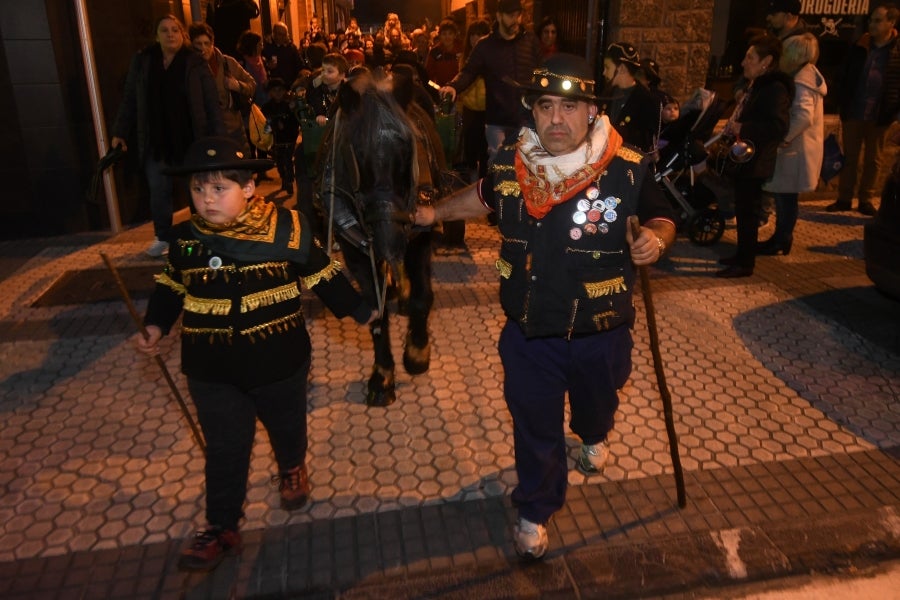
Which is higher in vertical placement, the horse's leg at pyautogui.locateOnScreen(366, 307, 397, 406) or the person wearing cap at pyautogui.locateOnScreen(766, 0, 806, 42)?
the person wearing cap at pyautogui.locateOnScreen(766, 0, 806, 42)

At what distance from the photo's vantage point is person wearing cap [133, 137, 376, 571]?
2838 mm

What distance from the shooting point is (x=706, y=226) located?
8.20 m

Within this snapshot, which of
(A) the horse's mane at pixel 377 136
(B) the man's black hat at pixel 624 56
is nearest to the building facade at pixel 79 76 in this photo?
(B) the man's black hat at pixel 624 56

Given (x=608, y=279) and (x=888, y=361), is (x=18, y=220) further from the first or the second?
(x=888, y=361)

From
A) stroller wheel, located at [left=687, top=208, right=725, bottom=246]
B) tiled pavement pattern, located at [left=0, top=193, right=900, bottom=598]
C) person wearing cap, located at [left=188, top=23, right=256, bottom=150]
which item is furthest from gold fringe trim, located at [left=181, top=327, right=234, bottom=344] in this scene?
stroller wheel, located at [left=687, top=208, right=725, bottom=246]

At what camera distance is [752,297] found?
257 inches

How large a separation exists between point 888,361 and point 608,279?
11.5 ft

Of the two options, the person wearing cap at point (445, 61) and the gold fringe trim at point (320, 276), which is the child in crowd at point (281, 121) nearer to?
the person wearing cap at point (445, 61)

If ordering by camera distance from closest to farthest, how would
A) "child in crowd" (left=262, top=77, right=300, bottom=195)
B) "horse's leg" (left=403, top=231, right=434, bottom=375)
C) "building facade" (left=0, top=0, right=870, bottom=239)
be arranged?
"horse's leg" (left=403, top=231, right=434, bottom=375), "building facade" (left=0, top=0, right=870, bottom=239), "child in crowd" (left=262, top=77, right=300, bottom=195)

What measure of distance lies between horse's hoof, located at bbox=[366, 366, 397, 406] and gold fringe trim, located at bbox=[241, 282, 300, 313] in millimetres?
1667

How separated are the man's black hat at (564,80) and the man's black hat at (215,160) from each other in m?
1.16

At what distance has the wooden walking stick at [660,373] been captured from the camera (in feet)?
9.78

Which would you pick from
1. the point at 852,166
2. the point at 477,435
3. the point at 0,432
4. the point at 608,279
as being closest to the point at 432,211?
the point at 608,279

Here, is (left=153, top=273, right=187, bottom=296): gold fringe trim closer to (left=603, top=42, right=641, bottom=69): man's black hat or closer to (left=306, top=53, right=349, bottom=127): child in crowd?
(left=306, top=53, right=349, bottom=127): child in crowd
